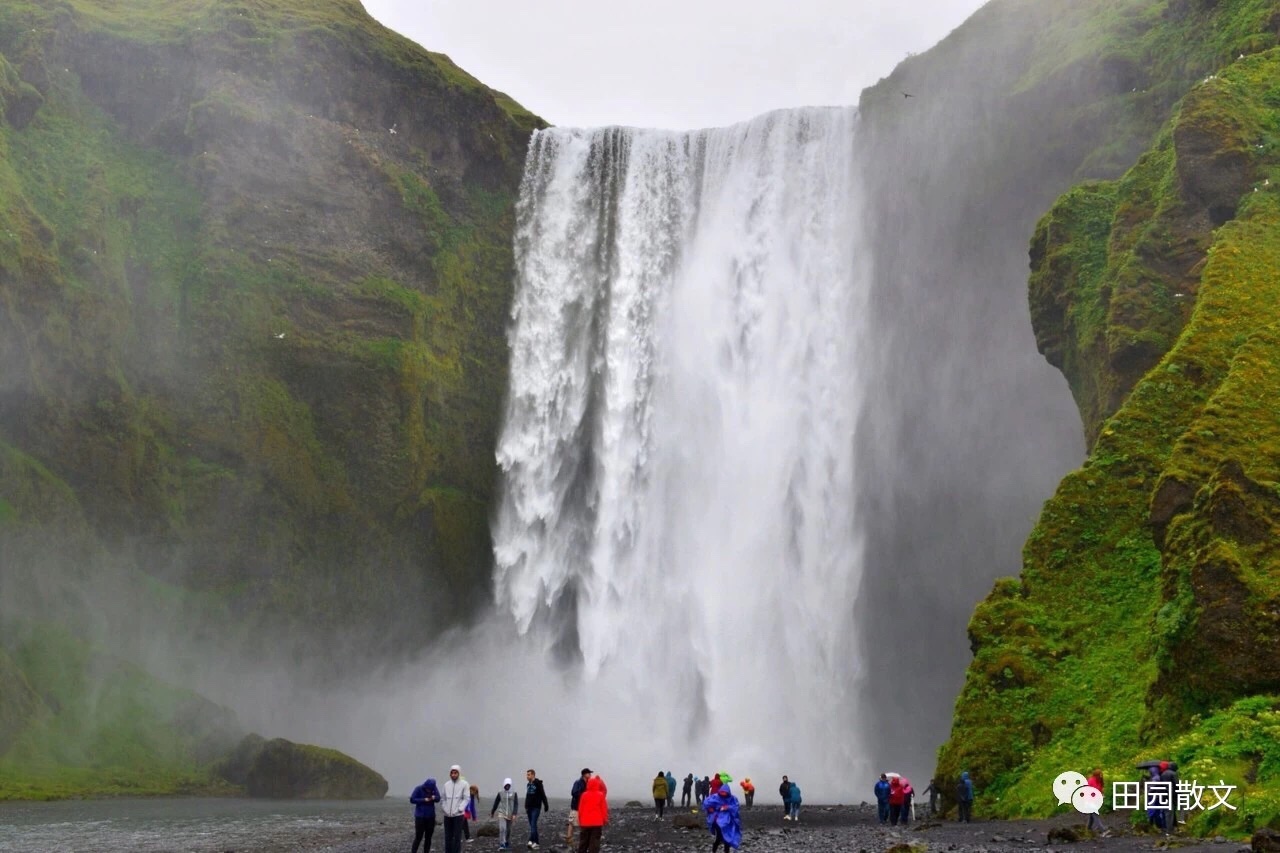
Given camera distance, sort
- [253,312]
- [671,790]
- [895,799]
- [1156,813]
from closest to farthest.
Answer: [1156,813] → [895,799] → [671,790] → [253,312]

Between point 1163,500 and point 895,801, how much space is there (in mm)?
9215

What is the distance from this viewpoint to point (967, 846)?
2066cm

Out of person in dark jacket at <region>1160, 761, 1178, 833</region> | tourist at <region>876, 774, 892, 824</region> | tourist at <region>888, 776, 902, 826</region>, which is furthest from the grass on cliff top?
person in dark jacket at <region>1160, 761, 1178, 833</region>

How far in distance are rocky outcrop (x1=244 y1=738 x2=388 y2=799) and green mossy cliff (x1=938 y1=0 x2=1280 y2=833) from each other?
26.1 m

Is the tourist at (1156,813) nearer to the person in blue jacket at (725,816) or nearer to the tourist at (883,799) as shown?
the person in blue jacket at (725,816)

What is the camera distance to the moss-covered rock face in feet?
177

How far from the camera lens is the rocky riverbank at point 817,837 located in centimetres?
1939

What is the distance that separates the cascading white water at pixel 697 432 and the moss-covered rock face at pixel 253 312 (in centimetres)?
305

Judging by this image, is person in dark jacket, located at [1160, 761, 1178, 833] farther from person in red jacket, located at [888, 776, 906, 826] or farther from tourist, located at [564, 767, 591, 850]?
person in red jacket, located at [888, 776, 906, 826]

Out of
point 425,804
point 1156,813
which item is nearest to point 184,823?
point 425,804

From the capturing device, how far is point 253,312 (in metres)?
57.7

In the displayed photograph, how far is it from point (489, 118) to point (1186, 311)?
41.0m

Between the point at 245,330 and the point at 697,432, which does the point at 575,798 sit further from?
the point at 245,330

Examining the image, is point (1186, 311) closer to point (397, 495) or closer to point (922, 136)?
point (922, 136)
